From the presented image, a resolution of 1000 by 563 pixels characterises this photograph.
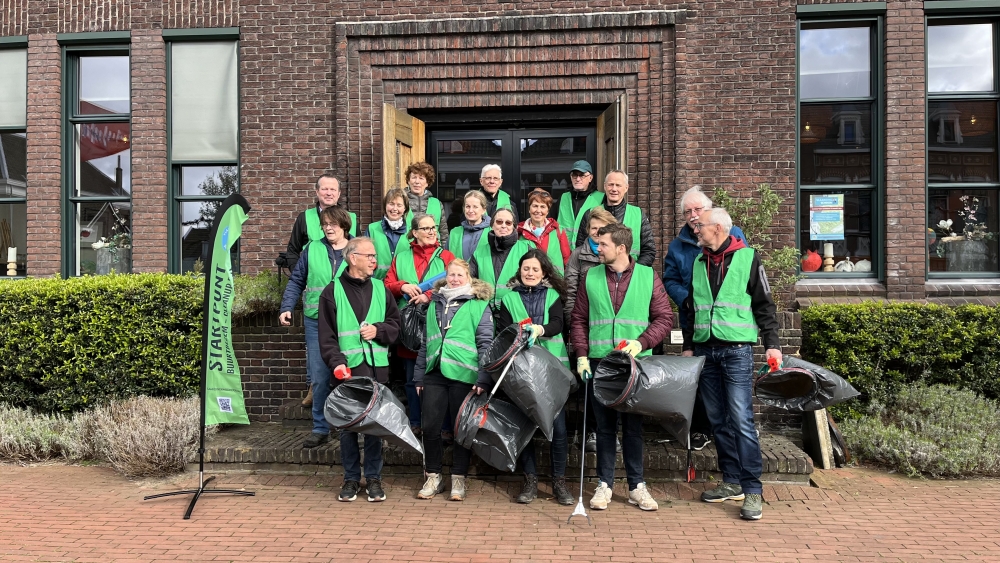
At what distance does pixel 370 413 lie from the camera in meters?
5.05

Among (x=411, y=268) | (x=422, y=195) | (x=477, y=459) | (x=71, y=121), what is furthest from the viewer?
(x=71, y=121)

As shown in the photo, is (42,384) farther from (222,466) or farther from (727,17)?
(727,17)

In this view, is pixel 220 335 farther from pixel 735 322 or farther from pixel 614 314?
pixel 735 322

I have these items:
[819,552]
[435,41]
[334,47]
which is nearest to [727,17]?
[435,41]

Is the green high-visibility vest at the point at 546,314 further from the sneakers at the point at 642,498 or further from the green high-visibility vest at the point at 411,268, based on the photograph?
the sneakers at the point at 642,498

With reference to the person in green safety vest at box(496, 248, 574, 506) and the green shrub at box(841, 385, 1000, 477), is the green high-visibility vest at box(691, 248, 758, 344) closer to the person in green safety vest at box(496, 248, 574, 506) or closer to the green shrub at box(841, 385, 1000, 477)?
the person in green safety vest at box(496, 248, 574, 506)

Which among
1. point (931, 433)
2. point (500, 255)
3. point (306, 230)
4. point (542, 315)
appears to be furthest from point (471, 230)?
point (931, 433)

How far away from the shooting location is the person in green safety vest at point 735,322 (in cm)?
525

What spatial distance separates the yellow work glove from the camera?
506 centimetres

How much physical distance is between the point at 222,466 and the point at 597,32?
6137 millimetres

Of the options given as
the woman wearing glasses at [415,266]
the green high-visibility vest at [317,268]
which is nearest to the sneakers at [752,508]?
the woman wearing glasses at [415,266]

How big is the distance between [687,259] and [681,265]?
7 centimetres

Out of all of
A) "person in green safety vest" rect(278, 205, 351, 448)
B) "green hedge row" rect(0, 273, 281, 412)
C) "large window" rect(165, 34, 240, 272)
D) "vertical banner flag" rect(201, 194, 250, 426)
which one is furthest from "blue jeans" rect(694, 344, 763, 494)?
"large window" rect(165, 34, 240, 272)

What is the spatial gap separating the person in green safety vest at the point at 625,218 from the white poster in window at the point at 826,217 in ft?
11.1
